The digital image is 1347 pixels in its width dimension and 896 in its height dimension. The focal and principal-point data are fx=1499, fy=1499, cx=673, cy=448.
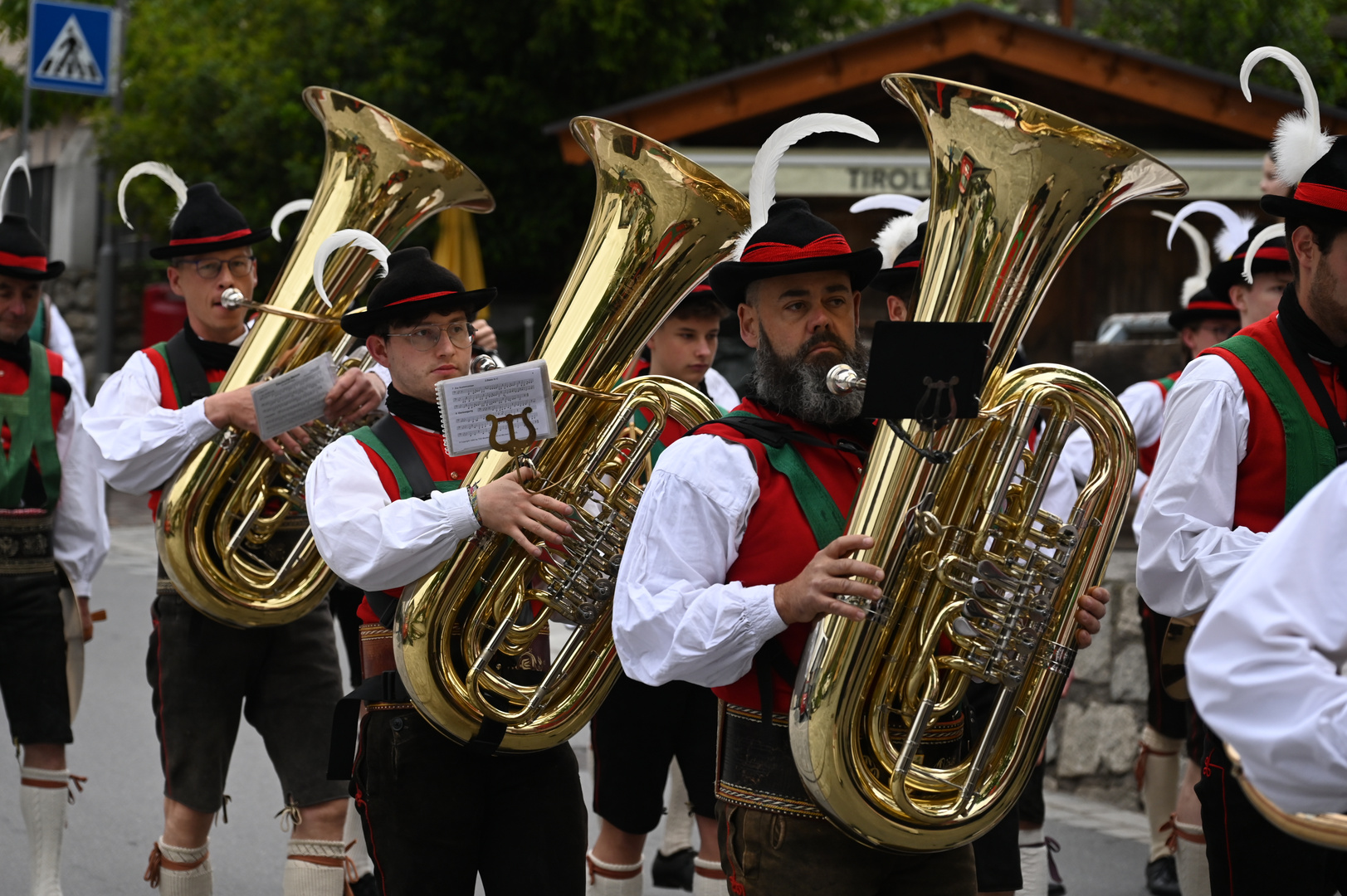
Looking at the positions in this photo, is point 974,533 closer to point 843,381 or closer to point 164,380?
point 843,381

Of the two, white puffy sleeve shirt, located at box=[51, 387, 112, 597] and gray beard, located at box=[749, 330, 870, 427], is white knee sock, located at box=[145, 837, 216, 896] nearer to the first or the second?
white puffy sleeve shirt, located at box=[51, 387, 112, 597]

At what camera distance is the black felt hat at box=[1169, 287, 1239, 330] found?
5.78 meters

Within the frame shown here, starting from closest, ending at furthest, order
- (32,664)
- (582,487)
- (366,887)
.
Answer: (582,487), (32,664), (366,887)

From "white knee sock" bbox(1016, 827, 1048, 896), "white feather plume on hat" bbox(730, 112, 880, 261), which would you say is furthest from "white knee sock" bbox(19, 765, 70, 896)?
"white feather plume on hat" bbox(730, 112, 880, 261)

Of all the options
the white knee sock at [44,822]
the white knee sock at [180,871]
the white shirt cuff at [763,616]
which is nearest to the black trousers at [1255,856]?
the white shirt cuff at [763,616]

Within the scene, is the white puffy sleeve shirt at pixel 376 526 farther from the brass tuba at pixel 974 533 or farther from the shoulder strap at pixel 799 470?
the brass tuba at pixel 974 533

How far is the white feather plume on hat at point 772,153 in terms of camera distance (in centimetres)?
312

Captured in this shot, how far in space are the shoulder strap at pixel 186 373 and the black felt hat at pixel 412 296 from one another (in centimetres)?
118

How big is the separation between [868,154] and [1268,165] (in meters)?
6.78

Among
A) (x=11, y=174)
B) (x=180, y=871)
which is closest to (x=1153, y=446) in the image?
(x=180, y=871)

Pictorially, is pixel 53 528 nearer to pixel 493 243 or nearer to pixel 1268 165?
pixel 1268 165

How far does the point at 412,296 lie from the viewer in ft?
12.4

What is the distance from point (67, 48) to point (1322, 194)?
450 inches

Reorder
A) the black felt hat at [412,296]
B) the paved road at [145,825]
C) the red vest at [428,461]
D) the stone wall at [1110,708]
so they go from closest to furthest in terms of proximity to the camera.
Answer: the red vest at [428,461], the black felt hat at [412,296], the paved road at [145,825], the stone wall at [1110,708]
